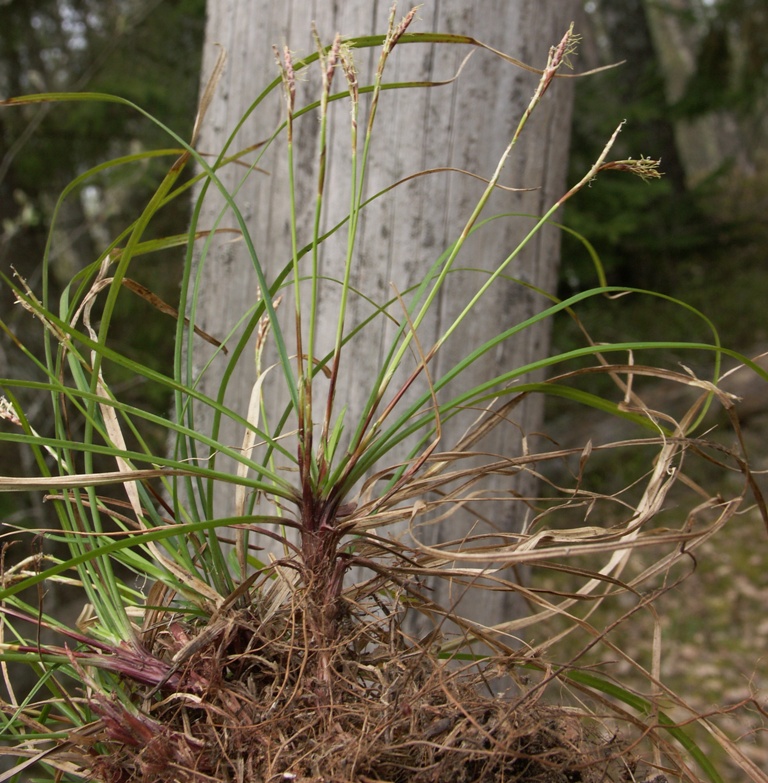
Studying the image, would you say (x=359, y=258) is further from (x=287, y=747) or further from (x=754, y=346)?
(x=754, y=346)

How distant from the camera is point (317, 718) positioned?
54 cm

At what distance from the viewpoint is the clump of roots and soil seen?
51 cm

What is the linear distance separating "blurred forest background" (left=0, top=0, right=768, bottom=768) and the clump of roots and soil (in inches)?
114

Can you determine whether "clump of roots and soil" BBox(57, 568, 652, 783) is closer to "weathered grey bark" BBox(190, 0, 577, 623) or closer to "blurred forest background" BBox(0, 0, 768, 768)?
"weathered grey bark" BBox(190, 0, 577, 623)

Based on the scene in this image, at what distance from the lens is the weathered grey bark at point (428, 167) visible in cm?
127

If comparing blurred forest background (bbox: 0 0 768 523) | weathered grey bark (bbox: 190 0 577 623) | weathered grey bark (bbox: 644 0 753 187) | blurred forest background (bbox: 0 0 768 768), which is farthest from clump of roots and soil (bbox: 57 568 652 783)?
weathered grey bark (bbox: 644 0 753 187)

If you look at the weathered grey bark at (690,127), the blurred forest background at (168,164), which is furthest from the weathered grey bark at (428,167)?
the weathered grey bark at (690,127)

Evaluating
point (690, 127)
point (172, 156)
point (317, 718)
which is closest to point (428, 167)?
point (317, 718)

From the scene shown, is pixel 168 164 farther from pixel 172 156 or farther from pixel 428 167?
pixel 428 167

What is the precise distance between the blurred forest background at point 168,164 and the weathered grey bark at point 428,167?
6.56ft

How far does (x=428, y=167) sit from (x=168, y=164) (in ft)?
11.5

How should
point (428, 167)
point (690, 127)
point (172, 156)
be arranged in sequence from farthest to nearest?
1. point (690, 127)
2. point (172, 156)
3. point (428, 167)

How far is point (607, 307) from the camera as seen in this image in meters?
6.68

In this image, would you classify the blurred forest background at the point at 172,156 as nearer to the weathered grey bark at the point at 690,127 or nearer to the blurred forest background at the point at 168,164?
the blurred forest background at the point at 168,164
